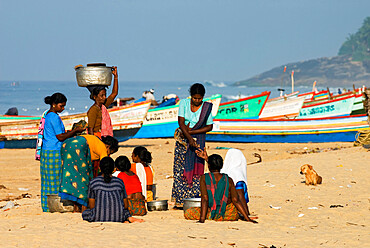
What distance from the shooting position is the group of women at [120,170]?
693 centimetres

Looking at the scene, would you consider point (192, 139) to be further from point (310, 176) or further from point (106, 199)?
point (310, 176)

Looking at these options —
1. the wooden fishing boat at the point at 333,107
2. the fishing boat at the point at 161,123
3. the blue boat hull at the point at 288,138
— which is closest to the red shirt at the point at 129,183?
the blue boat hull at the point at 288,138

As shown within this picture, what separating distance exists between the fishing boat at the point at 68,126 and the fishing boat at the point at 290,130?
3.10 meters

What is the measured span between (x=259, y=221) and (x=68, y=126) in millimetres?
11949

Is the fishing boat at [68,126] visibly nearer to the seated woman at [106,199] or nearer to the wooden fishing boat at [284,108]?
the wooden fishing boat at [284,108]

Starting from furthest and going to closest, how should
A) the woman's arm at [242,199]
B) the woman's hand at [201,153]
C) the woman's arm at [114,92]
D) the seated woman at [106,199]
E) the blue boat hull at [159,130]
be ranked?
the blue boat hull at [159,130] < the woman's arm at [114,92] < the woman's hand at [201,153] < the woman's arm at [242,199] < the seated woman at [106,199]

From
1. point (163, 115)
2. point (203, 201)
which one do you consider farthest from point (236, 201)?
point (163, 115)

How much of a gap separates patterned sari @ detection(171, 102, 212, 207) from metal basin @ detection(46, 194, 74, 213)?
138 cm

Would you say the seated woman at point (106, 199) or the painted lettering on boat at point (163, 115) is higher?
the painted lettering on boat at point (163, 115)

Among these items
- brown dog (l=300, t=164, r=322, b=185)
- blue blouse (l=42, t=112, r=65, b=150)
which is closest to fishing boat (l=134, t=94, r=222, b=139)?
brown dog (l=300, t=164, r=322, b=185)

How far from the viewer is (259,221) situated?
287 inches

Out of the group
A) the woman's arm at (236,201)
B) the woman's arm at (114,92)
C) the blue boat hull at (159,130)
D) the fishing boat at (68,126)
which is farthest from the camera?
the blue boat hull at (159,130)

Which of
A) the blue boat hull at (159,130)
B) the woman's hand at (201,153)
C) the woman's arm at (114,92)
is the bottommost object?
the woman's hand at (201,153)

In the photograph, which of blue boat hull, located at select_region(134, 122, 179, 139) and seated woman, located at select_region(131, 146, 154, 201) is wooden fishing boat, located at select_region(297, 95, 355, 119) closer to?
blue boat hull, located at select_region(134, 122, 179, 139)
